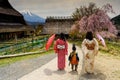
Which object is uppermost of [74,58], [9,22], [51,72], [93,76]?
[9,22]

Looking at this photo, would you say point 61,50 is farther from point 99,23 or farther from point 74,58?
point 99,23

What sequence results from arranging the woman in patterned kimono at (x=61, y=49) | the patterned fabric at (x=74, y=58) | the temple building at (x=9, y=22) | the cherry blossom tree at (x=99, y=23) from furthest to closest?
the temple building at (x=9, y=22) → the cherry blossom tree at (x=99, y=23) → the woman in patterned kimono at (x=61, y=49) → the patterned fabric at (x=74, y=58)

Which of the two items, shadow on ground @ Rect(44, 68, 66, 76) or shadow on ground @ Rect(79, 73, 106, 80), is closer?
shadow on ground @ Rect(79, 73, 106, 80)

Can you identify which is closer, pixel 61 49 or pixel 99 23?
pixel 61 49

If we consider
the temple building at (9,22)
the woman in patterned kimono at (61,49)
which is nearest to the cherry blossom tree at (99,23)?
the temple building at (9,22)

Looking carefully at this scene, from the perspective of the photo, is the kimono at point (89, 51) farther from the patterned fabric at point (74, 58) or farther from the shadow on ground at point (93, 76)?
the patterned fabric at point (74, 58)

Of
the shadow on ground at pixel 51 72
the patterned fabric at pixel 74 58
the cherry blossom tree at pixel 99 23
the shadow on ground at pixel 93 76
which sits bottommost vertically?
the shadow on ground at pixel 93 76

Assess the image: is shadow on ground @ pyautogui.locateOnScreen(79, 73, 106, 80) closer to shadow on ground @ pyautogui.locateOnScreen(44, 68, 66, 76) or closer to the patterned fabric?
the patterned fabric

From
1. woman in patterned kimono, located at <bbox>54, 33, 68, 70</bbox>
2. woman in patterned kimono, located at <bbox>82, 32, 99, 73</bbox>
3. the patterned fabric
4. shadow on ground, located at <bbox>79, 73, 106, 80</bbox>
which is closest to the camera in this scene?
shadow on ground, located at <bbox>79, 73, 106, 80</bbox>

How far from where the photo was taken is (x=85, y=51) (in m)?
11.6

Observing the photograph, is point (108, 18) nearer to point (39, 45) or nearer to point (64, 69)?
point (39, 45)

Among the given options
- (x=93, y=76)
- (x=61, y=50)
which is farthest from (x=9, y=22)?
(x=93, y=76)

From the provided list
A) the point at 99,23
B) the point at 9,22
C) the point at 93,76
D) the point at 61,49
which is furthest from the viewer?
the point at 9,22

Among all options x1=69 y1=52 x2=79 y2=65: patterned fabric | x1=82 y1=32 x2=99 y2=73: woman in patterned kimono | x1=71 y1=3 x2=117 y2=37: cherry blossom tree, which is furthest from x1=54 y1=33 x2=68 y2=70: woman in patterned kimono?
x1=71 y1=3 x2=117 y2=37: cherry blossom tree
